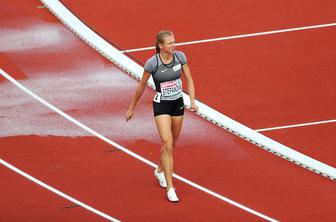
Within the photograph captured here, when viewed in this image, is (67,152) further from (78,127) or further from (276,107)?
(276,107)

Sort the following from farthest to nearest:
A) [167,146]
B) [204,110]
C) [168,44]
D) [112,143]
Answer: [204,110] < [112,143] < [167,146] < [168,44]

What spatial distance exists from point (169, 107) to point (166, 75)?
41 centimetres

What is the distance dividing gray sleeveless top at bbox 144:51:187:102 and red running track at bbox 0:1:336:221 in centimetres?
134

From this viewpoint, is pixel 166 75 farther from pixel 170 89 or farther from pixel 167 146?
pixel 167 146

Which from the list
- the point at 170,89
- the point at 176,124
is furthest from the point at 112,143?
the point at 170,89

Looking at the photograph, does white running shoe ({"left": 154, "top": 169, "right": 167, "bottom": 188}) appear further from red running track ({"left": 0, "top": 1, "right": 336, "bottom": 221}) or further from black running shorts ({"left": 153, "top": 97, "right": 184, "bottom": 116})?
black running shorts ({"left": 153, "top": 97, "right": 184, "bottom": 116})

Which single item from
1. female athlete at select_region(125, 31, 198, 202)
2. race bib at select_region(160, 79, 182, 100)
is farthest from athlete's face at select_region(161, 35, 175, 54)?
race bib at select_region(160, 79, 182, 100)

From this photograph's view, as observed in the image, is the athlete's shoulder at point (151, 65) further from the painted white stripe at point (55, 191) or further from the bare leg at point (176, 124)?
the painted white stripe at point (55, 191)

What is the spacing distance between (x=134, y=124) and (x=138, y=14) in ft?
11.8

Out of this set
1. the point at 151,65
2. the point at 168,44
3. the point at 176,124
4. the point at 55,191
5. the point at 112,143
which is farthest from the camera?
the point at 112,143

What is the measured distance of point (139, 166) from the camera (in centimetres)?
1248

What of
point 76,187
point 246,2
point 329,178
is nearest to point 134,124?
point 76,187

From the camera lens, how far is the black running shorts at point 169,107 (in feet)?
37.5

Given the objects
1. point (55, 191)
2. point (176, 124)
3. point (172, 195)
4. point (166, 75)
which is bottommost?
point (55, 191)
